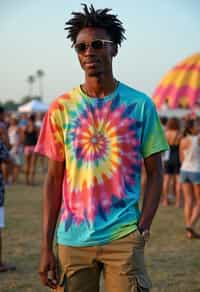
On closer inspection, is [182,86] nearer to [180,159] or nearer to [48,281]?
Answer: [180,159]

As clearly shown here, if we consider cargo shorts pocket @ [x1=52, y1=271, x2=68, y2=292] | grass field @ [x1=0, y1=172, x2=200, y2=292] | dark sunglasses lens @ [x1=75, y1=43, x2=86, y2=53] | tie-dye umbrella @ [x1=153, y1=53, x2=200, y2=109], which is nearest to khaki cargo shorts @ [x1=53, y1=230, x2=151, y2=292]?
cargo shorts pocket @ [x1=52, y1=271, x2=68, y2=292]

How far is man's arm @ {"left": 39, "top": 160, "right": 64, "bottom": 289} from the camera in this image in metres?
2.43

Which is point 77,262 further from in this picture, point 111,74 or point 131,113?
point 111,74

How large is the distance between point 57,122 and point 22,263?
383 cm

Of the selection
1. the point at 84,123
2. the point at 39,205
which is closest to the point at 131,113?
the point at 84,123

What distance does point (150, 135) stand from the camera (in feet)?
7.98

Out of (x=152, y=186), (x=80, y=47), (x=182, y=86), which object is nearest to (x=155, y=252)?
(x=152, y=186)

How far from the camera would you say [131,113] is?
240cm

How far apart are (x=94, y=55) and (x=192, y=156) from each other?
562 centimetres

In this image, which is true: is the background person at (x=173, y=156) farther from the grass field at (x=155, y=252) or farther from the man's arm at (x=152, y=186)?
the man's arm at (x=152, y=186)

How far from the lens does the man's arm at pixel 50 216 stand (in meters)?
2.43

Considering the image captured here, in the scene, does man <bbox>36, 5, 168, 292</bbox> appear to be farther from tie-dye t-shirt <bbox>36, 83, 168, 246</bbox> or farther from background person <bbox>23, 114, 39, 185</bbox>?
background person <bbox>23, 114, 39, 185</bbox>

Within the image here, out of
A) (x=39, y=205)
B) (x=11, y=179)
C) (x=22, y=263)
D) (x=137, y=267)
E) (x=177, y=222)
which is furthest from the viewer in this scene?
(x=11, y=179)

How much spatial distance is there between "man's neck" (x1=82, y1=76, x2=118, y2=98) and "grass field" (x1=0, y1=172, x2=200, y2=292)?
3.03 m
